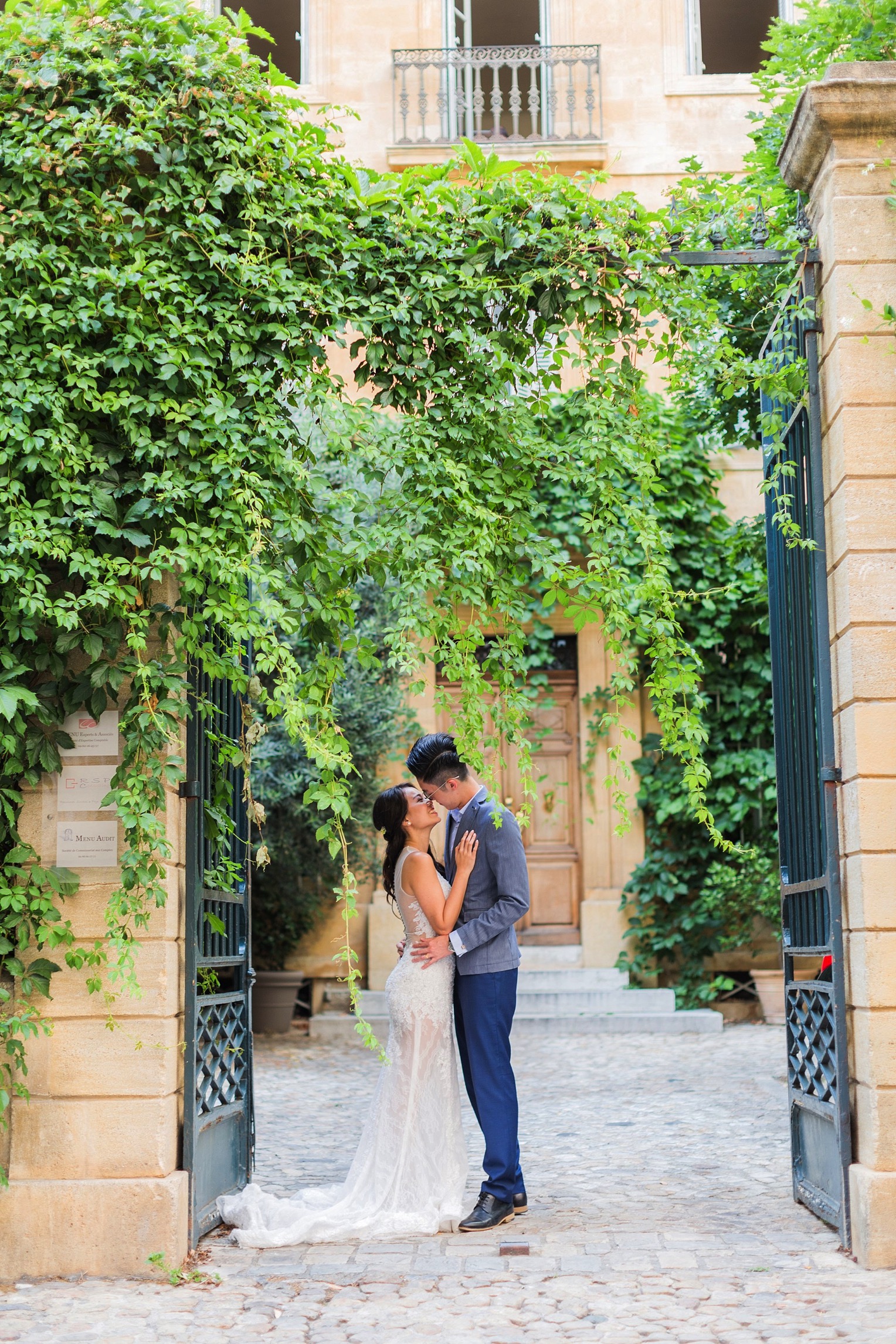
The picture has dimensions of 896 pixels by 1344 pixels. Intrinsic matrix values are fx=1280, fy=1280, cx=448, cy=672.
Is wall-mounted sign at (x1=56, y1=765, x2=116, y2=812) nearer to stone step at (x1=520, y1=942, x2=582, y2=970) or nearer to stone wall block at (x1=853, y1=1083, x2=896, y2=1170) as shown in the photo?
stone wall block at (x1=853, y1=1083, x2=896, y2=1170)

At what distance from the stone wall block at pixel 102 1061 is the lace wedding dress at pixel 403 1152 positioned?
778 millimetres

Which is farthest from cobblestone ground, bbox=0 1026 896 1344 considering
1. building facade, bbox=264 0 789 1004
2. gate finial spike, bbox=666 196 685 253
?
building facade, bbox=264 0 789 1004

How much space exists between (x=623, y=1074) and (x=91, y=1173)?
5.26 m

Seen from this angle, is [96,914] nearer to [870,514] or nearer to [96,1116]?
[96,1116]

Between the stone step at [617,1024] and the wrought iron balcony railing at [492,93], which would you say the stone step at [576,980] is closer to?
the stone step at [617,1024]

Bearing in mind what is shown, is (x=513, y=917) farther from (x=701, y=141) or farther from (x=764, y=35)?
(x=764, y=35)

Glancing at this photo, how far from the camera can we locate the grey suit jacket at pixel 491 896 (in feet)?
16.4

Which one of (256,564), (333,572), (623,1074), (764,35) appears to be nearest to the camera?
(256,564)

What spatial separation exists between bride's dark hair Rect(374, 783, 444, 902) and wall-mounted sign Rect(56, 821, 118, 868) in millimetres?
1121

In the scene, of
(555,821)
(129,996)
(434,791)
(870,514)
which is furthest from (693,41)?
(129,996)

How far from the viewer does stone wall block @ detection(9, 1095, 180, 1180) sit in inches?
172

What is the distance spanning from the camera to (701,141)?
12.9 metres

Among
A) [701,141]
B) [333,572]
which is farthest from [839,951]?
[701,141]

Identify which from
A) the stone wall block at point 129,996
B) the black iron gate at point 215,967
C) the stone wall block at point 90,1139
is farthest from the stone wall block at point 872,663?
the stone wall block at point 90,1139
